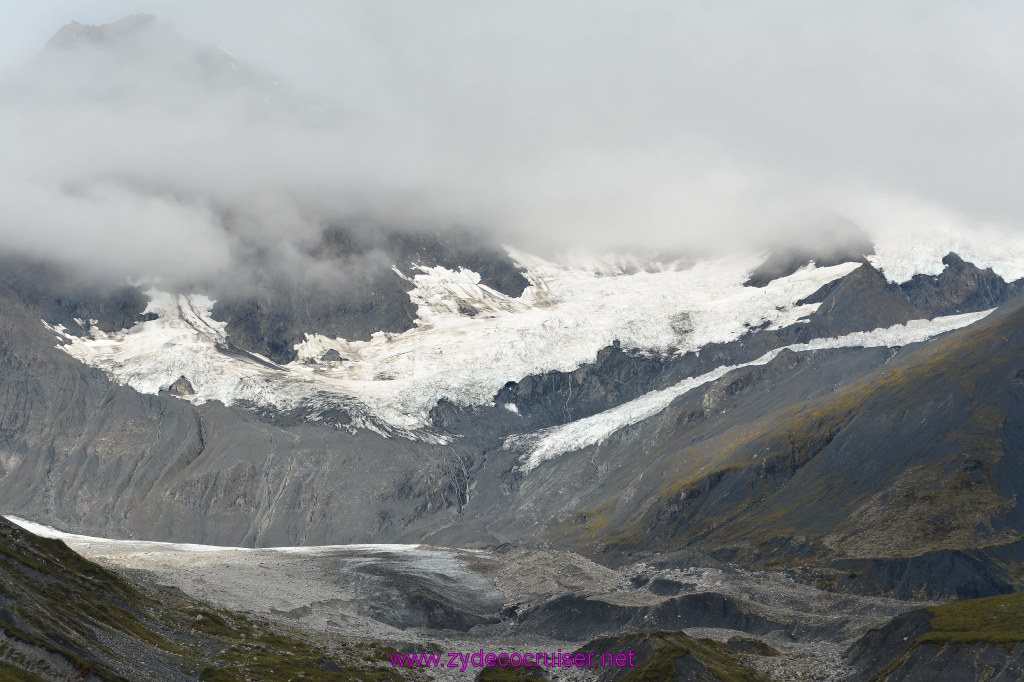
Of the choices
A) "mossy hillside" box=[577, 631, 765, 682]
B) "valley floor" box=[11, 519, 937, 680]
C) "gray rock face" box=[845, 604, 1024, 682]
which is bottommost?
"valley floor" box=[11, 519, 937, 680]

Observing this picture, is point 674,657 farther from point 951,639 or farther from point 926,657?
point 951,639

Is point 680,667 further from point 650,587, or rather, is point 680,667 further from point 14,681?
point 650,587

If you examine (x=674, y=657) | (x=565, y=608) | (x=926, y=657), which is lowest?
(x=565, y=608)

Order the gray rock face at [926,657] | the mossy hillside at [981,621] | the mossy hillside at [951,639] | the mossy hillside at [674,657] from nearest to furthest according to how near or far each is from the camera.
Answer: the gray rock face at [926,657] < the mossy hillside at [951,639] < the mossy hillside at [981,621] < the mossy hillside at [674,657]

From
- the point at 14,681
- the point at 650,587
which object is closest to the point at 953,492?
the point at 650,587

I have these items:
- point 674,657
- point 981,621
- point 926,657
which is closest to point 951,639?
point 926,657

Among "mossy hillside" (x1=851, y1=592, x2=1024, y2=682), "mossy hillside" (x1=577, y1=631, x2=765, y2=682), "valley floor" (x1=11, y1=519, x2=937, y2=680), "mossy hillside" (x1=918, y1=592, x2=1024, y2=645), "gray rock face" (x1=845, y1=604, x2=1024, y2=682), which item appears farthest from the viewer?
"valley floor" (x1=11, y1=519, x2=937, y2=680)

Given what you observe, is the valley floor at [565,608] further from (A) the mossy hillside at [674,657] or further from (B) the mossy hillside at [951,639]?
(B) the mossy hillside at [951,639]

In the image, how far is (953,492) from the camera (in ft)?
579

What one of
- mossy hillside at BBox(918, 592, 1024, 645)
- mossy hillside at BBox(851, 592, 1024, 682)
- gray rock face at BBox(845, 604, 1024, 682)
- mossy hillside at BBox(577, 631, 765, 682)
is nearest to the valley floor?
mossy hillside at BBox(577, 631, 765, 682)

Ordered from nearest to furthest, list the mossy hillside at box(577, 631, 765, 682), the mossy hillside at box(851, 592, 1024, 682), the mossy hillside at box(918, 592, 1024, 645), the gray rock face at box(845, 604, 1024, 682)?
the gray rock face at box(845, 604, 1024, 682)
the mossy hillside at box(851, 592, 1024, 682)
the mossy hillside at box(918, 592, 1024, 645)
the mossy hillside at box(577, 631, 765, 682)

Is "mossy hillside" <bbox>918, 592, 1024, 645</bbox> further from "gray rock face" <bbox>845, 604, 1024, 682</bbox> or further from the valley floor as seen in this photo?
the valley floor

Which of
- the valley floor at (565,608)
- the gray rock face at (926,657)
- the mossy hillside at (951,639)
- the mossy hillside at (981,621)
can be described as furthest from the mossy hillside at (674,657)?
the mossy hillside at (981,621)

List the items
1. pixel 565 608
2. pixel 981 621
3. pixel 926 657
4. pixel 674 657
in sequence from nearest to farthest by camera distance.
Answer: pixel 926 657 → pixel 981 621 → pixel 674 657 → pixel 565 608
